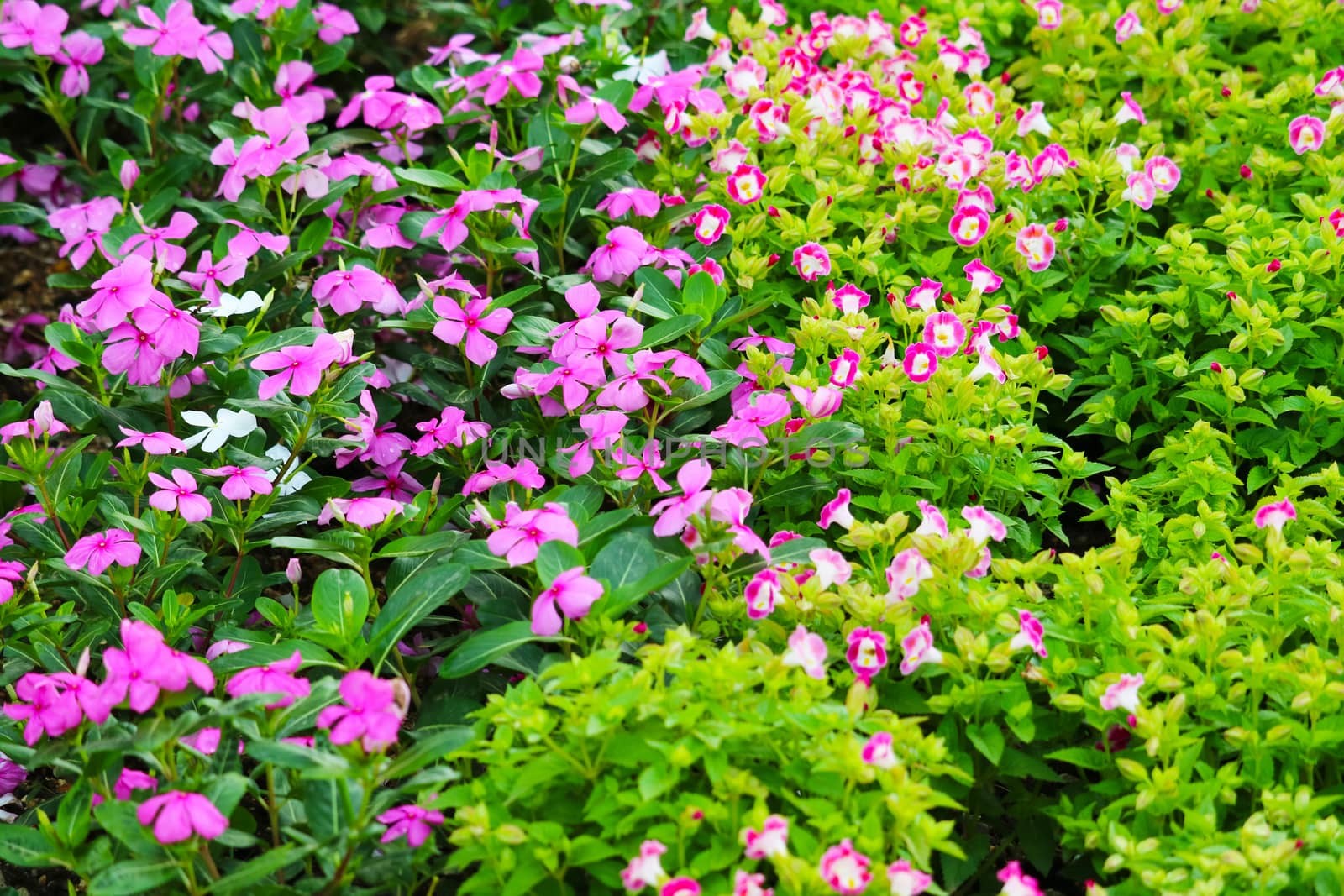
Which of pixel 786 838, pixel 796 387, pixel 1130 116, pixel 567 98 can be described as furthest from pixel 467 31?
pixel 786 838

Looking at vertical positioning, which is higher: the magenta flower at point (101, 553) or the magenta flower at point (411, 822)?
the magenta flower at point (101, 553)

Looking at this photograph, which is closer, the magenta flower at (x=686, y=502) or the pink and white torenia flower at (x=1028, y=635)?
the pink and white torenia flower at (x=1028, y=635)

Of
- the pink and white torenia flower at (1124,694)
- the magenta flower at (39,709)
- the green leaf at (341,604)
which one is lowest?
the magenta flower at (39,709)

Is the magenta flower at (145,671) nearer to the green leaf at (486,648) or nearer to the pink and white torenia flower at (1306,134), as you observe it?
the green leaf at (486,648)

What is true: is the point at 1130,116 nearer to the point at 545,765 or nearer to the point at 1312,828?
the point at 1312,828

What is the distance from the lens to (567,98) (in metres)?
2.96

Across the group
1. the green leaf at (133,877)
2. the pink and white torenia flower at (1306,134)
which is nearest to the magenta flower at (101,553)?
the green leaf at (133,877)

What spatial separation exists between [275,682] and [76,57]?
7.04 ft

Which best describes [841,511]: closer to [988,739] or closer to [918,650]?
[918,650]

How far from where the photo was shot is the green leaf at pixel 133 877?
60.9 inches

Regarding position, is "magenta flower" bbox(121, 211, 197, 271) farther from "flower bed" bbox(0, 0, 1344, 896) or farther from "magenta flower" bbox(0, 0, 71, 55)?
"magenta flower" bbox(0, 0, 71, 55)

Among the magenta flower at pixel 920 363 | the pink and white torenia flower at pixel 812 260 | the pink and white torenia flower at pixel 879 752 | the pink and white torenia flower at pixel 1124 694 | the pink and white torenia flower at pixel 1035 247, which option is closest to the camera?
the pink and white torenia flower at pixel 879 752

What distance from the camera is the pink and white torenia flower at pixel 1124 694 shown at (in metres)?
1.69

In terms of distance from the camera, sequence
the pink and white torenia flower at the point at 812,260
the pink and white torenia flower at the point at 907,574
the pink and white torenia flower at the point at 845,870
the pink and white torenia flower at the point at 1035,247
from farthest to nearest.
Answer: the pink and white torenia flower at the point at 1035,247 < the pink and white torenia flower at the point at 812,260 < the pink and white torenia flower at the point at 907,574 < the pink and white torenia flower at the point at 845,870
